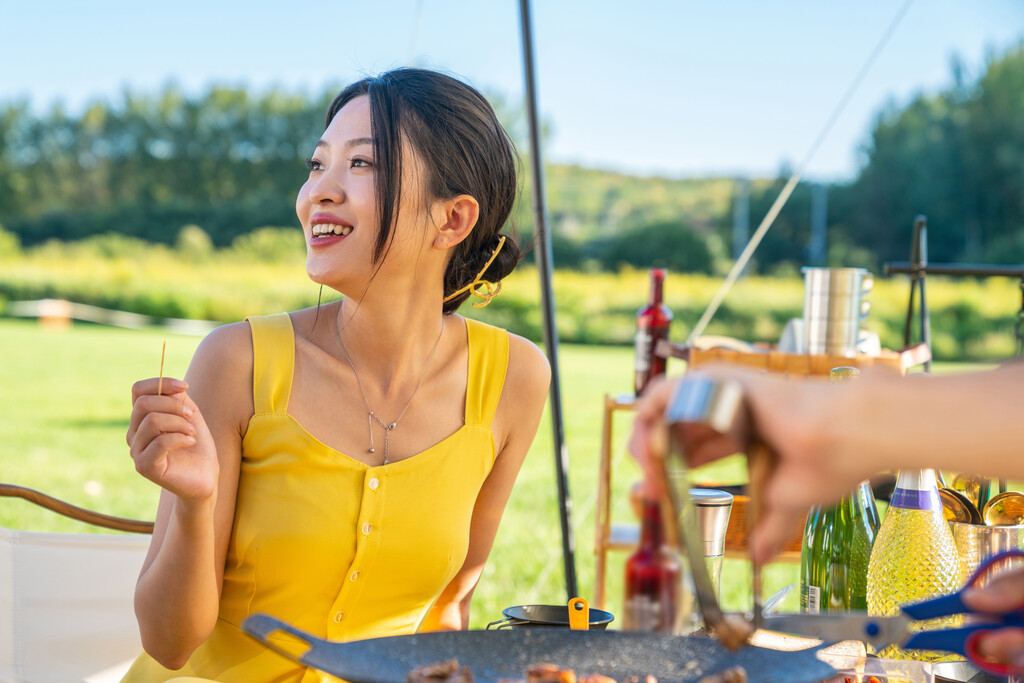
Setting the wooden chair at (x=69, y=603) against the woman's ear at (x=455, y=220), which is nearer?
the woman's ear at (x=455, y=220)

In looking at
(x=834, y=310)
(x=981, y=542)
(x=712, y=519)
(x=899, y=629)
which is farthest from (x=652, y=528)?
(x=834, y=310)

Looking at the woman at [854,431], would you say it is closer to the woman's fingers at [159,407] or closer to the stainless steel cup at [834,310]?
the woman's fingers at [159,407]

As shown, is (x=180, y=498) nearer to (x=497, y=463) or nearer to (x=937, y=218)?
(x=497, y=463)

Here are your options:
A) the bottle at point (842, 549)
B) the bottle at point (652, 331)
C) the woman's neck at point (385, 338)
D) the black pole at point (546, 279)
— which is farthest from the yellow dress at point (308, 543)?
the bottle at point (652, 331)

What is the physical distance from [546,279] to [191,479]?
1.13m

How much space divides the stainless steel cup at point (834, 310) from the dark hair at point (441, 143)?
1.85 feet

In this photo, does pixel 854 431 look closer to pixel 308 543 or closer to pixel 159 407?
pixel 159 407

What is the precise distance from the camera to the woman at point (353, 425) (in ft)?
3.70

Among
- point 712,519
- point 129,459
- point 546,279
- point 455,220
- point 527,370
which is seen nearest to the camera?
point 712,519

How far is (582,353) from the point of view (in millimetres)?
11414

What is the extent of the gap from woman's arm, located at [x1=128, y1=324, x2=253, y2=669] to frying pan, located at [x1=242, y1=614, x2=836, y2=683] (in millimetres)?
238

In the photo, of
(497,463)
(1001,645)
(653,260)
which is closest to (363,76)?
(497,463)

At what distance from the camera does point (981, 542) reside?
0.96 m

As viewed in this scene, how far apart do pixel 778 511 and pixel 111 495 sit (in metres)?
5.36
